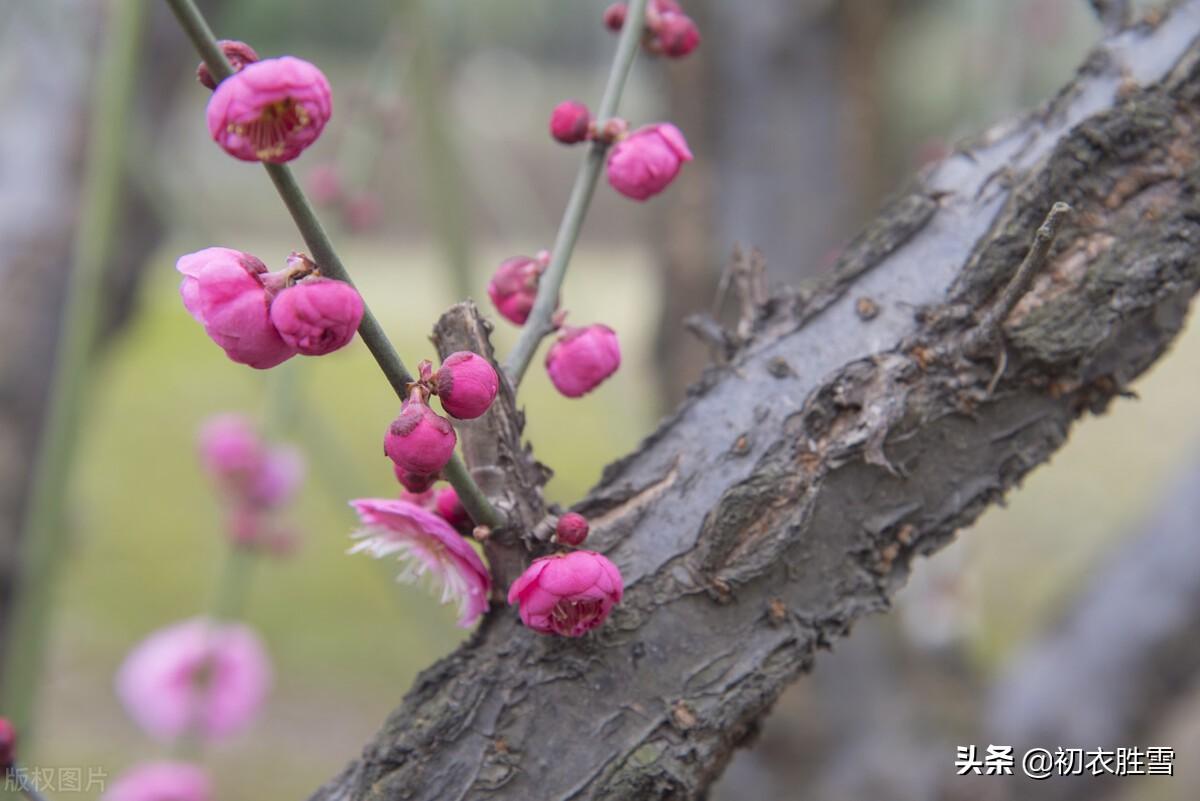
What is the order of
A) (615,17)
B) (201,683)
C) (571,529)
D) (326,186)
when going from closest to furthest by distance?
(571,529), (615,17), (201,683), (326,186)

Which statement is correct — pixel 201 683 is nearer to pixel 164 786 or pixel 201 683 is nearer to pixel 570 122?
pixel 164 786

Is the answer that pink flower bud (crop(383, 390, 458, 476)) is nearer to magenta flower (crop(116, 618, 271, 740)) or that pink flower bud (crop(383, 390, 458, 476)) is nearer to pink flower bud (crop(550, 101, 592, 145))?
pink flower bud (crop(550, 101, 592, 145))

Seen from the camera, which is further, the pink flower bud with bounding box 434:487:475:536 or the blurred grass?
the blurred grass

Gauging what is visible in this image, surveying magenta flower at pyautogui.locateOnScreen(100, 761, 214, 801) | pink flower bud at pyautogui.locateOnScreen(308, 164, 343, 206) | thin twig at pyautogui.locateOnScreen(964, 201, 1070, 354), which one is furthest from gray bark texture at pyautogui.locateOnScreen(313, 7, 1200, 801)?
pink flower bud at pyautogui.locateOnScreen(308, 164, 343, 206)

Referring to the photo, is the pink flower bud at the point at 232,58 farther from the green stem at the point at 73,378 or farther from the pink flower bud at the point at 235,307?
the green stem at the point at 73,378

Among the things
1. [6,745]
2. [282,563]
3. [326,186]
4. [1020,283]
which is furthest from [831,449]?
[282,563]

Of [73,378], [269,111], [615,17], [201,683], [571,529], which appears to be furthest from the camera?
[201,683]

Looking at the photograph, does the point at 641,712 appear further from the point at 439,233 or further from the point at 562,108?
the point at 439,233
